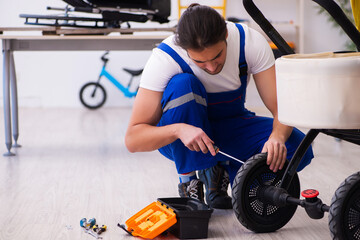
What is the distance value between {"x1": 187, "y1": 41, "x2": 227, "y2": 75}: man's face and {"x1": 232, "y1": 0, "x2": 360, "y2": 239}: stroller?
0.13 m

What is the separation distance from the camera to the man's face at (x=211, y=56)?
1.50 meters

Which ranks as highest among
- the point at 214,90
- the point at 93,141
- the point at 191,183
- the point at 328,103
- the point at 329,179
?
the point at 328,103

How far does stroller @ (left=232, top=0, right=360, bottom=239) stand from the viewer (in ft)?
4.07

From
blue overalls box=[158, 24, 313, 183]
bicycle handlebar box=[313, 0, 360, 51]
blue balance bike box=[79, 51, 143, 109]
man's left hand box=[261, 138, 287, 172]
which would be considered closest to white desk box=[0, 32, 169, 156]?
blue overalls box=[158, 24, 313, 183]

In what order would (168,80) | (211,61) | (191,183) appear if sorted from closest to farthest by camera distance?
(211,61) → (168,80) → (191,183)

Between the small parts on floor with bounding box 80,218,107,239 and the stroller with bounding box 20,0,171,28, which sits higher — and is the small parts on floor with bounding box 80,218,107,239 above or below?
below

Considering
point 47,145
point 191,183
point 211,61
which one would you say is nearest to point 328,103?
point 211,61

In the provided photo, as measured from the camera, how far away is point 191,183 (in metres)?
1.82

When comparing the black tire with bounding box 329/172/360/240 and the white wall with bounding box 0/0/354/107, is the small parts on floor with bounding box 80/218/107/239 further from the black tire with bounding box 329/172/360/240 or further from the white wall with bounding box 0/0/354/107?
the white wall with bounding box 0/0/354/107

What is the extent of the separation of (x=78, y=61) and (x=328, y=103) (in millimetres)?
4573

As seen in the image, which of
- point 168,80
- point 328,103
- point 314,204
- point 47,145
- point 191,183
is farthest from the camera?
point 47,145

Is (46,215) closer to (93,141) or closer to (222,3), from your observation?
(93,141)

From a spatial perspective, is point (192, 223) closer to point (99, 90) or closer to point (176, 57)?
point (176, 57)

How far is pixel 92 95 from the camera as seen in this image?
5.39m
